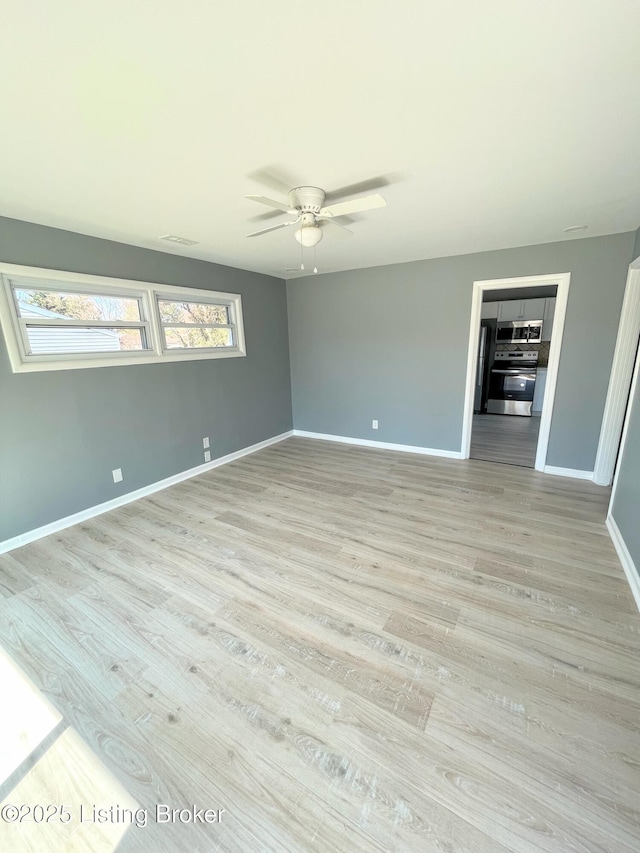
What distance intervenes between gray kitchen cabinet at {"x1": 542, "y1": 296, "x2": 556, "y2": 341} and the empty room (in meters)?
3.04

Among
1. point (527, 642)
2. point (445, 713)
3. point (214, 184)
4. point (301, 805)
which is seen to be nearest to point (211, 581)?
point (301, 805)

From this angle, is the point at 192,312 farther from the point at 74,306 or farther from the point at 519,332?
the point at 519,332

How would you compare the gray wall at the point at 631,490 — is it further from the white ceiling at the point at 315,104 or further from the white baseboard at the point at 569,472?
the white ceiling at the point at 315,104

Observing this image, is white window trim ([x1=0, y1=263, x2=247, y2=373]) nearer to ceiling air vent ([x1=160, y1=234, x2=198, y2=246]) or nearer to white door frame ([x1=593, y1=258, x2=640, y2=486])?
ceiling air vent ([x1=160, y1=234, x2=198, y2=246])

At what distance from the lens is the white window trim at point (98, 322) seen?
8.32 feet

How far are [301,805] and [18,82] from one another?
8.97ft

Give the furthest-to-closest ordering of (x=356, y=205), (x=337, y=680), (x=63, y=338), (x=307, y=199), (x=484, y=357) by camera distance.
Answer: (x=484, y=357) → (x=63, y=338) → (x=307, y=199) → (x=356, y=205) → (x=337, y=680)

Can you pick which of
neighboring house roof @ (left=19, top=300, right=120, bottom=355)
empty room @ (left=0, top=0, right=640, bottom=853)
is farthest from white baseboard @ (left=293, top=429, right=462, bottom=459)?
neighboring house roof @ (left=19, top=300, right=120, bottom=355)

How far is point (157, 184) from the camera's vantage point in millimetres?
2031

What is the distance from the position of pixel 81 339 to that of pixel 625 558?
455 centimetres

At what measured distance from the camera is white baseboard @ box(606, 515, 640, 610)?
Result: 2046 mm

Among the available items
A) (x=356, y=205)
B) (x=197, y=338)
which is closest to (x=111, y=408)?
(x=197, y=338)

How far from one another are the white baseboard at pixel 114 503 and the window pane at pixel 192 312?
1710 mm

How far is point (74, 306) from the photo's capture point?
291 centimetres
